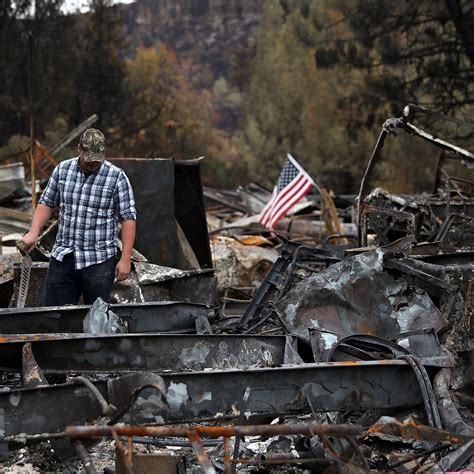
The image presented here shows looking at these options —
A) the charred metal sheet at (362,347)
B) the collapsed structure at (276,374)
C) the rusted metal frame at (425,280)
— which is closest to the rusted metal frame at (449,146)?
the collapsed structure at (276,374)

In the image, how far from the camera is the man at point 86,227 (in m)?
5.24

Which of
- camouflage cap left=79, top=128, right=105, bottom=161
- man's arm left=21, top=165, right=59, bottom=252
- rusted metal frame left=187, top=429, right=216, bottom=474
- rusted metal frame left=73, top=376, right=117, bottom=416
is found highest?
camouflage cap left=79, top=128, right=105, bottom=161

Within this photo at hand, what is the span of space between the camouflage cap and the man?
0.12m

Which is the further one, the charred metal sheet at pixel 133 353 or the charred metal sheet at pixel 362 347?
the charred metal sheet at pixel 362 347

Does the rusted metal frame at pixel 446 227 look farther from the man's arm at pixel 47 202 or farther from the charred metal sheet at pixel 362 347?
the man's arm at pixel 47 202

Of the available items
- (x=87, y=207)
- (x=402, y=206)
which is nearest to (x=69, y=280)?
(x=87, y=207)

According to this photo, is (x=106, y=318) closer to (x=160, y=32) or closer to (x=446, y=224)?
(x=446, y=224)

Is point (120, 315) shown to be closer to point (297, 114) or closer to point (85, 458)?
point (85, 458)

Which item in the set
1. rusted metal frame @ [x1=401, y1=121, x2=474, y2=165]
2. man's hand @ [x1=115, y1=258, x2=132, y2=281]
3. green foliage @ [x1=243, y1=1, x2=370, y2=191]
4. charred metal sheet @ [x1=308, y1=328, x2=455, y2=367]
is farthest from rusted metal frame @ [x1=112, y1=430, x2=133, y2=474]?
green foliage @ [x1=243, y1=1, x2=370, y2=191]

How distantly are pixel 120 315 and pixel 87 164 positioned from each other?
116 centimetres

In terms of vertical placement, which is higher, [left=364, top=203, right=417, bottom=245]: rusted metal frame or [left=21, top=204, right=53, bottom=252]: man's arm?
[left=21, top=204, right=53, bottom=252]: man's arm

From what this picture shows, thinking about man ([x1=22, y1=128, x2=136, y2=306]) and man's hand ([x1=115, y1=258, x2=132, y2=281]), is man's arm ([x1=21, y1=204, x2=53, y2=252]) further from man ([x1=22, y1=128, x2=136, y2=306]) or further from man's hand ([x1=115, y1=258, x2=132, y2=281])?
man's hand ([x1=115, y1=258, x2=132, y2=281])

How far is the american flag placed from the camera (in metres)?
11.9

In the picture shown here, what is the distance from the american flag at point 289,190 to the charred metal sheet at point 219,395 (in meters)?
8.47
